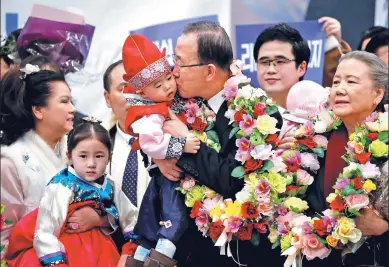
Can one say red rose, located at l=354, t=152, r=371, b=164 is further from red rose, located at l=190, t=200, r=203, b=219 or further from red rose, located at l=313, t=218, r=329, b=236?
red rose, located at l=190, t=200, r=203, b=219

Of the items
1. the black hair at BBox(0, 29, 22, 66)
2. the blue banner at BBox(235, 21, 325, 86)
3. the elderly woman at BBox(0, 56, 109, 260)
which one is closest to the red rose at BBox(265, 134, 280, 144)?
the elderly woman at BBox(0, 56, 109, 260)

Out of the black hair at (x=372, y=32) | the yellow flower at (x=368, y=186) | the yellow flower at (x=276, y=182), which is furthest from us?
the black hair at (x=372, y=32)

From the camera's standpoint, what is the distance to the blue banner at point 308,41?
177 inches

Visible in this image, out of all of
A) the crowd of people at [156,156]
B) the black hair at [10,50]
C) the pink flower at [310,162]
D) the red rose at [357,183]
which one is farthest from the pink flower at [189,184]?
the black hair at [10,50]

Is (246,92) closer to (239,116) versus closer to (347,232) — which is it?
(239,116)

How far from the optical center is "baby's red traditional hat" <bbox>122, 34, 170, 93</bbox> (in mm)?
3209

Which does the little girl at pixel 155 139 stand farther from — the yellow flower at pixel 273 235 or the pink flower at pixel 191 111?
the yellow flower at pixel 273 235

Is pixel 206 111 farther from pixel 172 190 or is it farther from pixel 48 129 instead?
pixel 48 129

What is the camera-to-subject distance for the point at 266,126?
3.14 metres

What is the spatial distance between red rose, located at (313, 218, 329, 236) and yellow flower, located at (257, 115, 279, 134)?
39 cm

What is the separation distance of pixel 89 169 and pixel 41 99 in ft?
1.90

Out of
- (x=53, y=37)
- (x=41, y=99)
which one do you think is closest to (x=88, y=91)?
(x=53, y=37)

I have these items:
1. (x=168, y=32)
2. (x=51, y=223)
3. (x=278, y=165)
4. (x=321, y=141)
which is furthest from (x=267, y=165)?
(x=168, y=32)

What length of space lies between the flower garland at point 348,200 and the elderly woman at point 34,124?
133 cm
